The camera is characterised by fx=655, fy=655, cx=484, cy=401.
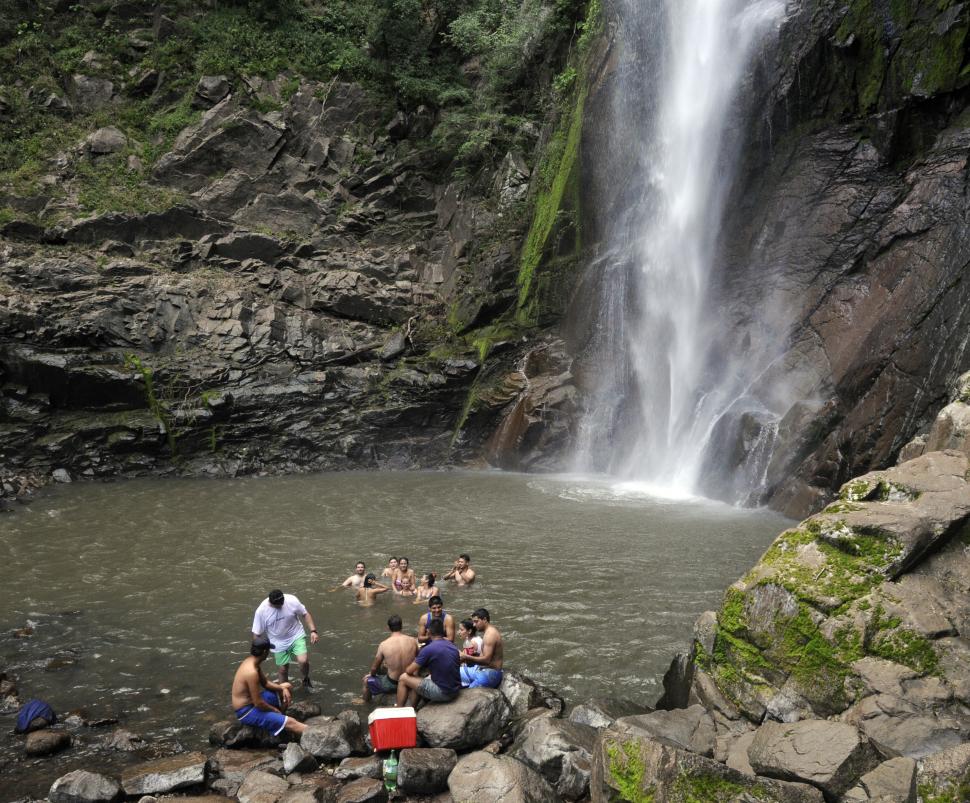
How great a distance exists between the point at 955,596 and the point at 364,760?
17.9 feet

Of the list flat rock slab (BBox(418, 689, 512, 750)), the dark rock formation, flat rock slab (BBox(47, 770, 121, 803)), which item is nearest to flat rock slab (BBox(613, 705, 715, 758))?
flat rock slab (BBox(418, 689, 512, 750))

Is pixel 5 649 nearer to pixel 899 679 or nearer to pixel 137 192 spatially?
pixel 899 679

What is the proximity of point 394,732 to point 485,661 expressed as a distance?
166 cm

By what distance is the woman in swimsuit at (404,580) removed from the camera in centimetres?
1095

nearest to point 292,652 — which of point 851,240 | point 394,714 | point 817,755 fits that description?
point 394,714

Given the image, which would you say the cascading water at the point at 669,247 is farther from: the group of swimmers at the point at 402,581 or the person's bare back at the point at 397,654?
the person's bare back at the point at 397,654

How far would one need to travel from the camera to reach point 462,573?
1105cm

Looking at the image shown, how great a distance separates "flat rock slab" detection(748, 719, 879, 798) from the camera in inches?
167

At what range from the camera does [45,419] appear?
2147 centimetres

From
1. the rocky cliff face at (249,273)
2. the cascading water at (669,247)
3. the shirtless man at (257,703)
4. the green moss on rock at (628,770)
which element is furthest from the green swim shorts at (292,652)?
the rocky cliff face at (249,273)

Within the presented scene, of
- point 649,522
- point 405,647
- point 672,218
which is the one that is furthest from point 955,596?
point 672,218

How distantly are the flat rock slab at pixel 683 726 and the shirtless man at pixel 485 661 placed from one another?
1.77 meters

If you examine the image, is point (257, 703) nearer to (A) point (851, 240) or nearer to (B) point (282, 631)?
(B) point (282, 631)

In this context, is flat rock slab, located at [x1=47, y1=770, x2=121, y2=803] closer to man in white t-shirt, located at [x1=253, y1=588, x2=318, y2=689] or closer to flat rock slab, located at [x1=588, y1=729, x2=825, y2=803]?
man in white t-shirt, located at [x1=253, y1=588, x2=318, y2=689]
